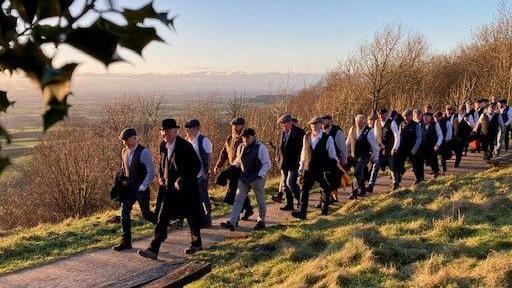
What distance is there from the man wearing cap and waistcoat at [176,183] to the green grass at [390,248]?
69 cm

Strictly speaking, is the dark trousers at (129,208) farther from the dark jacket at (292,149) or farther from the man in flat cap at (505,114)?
the man in flat cap at (505,114)

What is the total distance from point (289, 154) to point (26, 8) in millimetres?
9963

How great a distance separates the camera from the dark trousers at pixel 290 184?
11.1 meters

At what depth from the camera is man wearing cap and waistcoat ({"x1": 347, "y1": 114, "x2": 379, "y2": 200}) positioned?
11.6 metres

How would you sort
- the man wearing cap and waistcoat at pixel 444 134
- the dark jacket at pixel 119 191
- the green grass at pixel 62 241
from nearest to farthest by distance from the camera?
the dark jacket at pixel 119 191 → the green grass at pixel 62 241 → the man wearing cap and waistcoat at pixel 444 134

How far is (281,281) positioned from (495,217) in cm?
334

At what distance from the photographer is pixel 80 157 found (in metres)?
29.6

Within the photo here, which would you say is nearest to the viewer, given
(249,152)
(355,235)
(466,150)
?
(355,235)

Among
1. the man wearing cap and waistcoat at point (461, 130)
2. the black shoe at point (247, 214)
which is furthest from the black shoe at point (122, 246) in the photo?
the man wearing cap and waistcoat at point (461, 130)

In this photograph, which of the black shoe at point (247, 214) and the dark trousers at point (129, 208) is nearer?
the dark trousers at point (129, 208)

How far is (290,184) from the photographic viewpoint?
11211mm

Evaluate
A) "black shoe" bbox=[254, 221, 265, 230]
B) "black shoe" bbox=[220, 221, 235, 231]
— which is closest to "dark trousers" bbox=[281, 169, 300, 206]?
"black shoe" bbox=[254, 221, 265, 230]

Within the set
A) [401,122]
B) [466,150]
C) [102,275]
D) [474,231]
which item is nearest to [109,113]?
[466,150]

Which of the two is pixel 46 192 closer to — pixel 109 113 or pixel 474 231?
pixel 109 113
